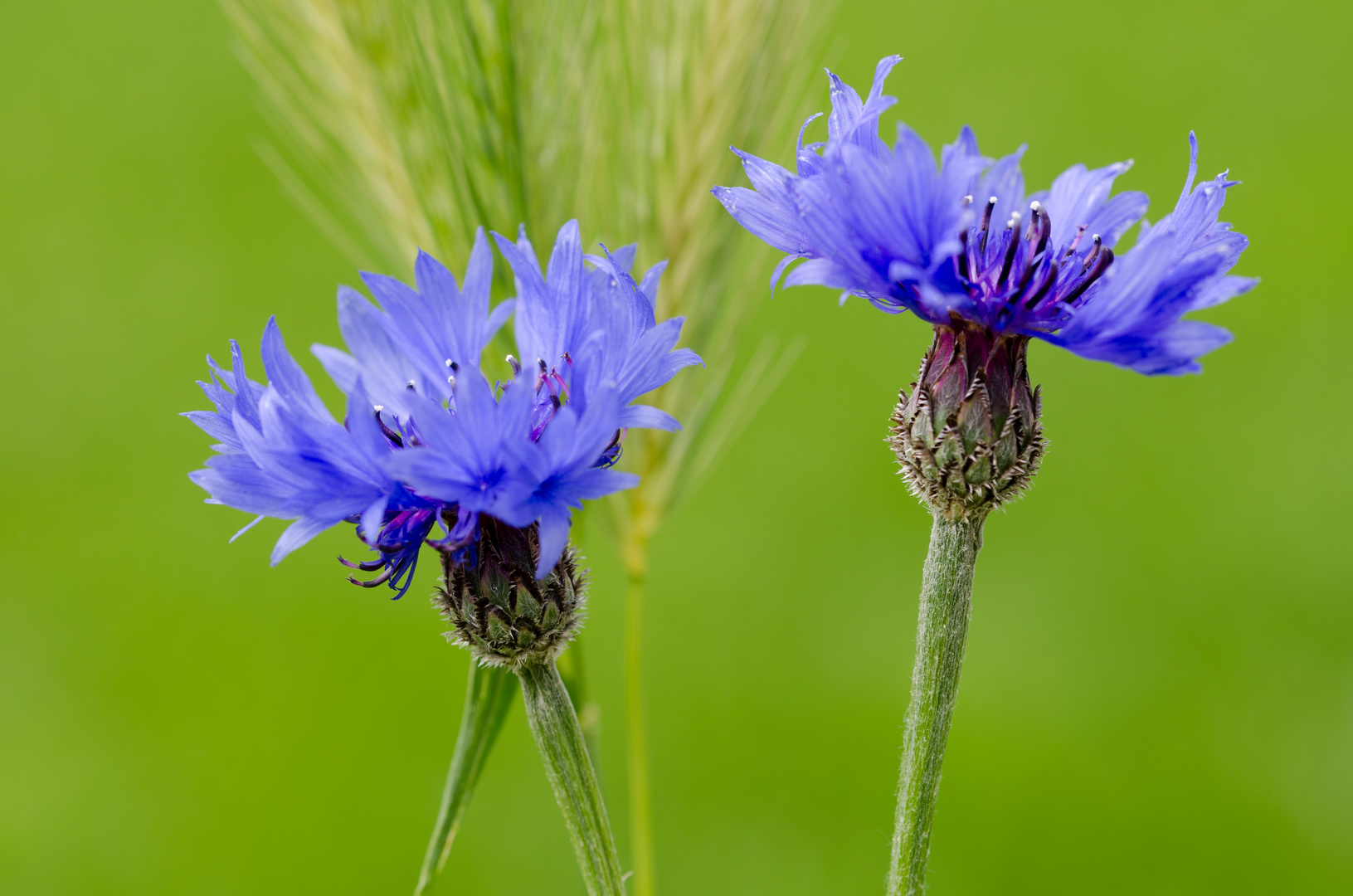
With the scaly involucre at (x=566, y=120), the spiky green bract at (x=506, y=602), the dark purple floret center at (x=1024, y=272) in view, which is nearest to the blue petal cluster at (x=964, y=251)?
the dark purple floret center at (x=1024, y=272)

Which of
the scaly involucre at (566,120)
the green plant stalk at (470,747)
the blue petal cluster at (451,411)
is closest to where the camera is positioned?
the blue petal cluster at (451,411)

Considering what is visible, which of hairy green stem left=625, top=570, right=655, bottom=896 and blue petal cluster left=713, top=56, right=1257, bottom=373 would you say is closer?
blue petal cluster left=713, top=56, right=1257, bottom=373

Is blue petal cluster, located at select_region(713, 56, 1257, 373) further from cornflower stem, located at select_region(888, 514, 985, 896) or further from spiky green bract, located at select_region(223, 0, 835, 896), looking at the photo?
spiky green bract, located at select_region(223, 0, 835, 896)

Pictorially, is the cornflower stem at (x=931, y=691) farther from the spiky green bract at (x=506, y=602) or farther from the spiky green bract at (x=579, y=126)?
the spiky green bract at (x=579, y=126)

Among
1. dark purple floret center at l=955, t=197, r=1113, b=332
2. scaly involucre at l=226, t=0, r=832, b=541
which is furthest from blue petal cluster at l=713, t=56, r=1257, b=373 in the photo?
scaly involucre at l=226, t=0, r=832, b=541

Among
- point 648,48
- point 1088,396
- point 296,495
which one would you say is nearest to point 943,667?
point 296,495

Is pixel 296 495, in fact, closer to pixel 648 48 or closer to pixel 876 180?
pixel 876 180

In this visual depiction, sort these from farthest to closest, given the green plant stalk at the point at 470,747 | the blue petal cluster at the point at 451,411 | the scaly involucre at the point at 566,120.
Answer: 1. the scaly involucre at the point at 566,120
2. the green plant stalk at the point at 470,747
3. the blue petal cluster at the point at 451,411
